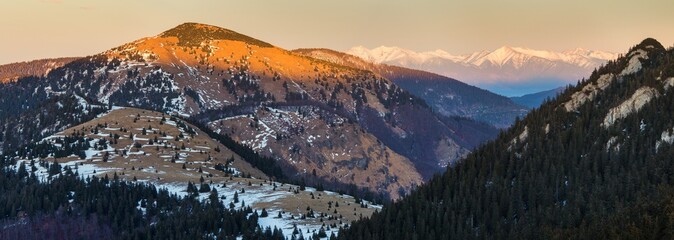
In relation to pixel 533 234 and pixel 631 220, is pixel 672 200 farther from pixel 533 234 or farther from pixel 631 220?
pixel 533 234

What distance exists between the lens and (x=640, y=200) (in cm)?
18562

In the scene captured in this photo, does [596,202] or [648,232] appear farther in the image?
[596,202]

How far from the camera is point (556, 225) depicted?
19962 centimetres

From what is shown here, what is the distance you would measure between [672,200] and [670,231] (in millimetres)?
15288

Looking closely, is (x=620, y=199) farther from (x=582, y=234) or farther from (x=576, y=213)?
(x=582, y=234)

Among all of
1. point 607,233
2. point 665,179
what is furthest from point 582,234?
point 665,179

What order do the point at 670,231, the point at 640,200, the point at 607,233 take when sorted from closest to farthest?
the point at 670,231
the point at 607,233
the point at 640,200

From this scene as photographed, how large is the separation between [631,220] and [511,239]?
3345 cm

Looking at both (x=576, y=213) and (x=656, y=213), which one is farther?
(x=576, y=213)

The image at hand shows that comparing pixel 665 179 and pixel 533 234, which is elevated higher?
pixel 665 179

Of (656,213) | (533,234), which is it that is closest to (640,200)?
(656,213)

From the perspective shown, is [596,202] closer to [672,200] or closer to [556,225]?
[556,225]

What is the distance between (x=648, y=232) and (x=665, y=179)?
37.7m

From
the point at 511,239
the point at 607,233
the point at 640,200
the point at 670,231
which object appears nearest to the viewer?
the point at 670,231
